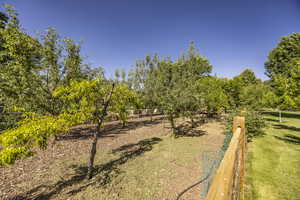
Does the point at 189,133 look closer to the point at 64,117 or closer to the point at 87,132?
the point at 87,132

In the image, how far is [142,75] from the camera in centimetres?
1933

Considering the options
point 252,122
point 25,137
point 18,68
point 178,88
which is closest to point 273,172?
point 252,122

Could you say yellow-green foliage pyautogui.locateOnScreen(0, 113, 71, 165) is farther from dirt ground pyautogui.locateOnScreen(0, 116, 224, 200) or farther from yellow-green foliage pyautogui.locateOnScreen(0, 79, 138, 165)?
dirt ground pyautogui.locateOnScreen(0, 116, 224, 200)

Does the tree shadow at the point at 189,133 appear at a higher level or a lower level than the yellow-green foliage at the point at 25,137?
lower

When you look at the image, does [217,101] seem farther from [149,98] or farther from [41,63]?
[41,63]

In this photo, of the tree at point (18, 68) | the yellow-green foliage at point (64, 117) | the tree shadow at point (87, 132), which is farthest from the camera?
the tree shadow at point (87, 132)

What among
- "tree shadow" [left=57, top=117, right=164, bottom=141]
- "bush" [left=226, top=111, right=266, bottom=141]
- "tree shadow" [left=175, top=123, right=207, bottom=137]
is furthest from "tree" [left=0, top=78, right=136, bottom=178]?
"bush" [left=226, top=111, right=266, bottom=141]

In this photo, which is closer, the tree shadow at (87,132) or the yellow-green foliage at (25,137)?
the yellow-green foliage at (25,137)

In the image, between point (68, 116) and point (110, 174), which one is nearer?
point (68, 116)

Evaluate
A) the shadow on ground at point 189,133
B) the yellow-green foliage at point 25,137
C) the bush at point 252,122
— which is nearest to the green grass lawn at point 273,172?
the bush at point 252,122

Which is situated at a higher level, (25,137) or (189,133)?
(25,137)

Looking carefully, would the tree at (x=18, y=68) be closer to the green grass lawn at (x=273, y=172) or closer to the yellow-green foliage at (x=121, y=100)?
the yellow-green foliage at (x=121, y=100)

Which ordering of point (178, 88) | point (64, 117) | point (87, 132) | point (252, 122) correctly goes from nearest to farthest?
point (64, 117) < point (252, 122) < point (178, 88) < point (87, 132)

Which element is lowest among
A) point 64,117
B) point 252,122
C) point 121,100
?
point 252,122
